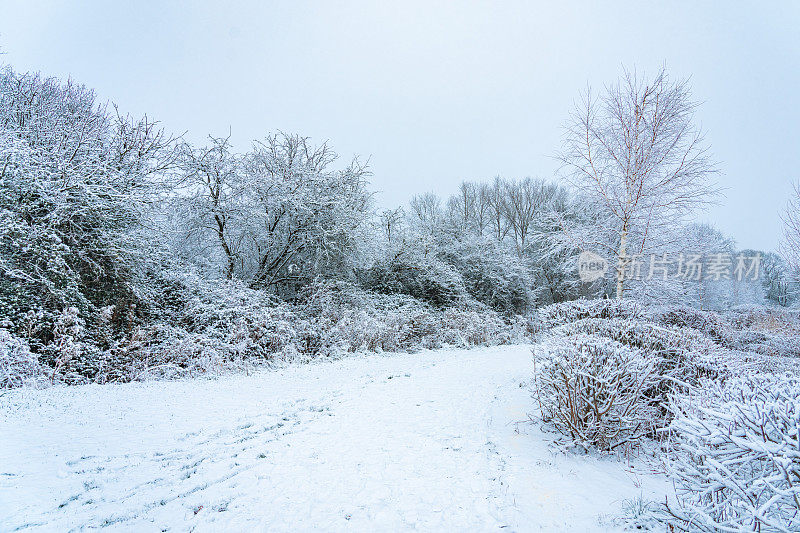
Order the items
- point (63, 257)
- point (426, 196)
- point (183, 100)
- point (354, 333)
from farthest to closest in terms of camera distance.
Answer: point (183, 100) < point (426, 196) < point (354, 333) < point (63, 257)

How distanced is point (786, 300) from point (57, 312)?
53.2m

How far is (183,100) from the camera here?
92188 mm

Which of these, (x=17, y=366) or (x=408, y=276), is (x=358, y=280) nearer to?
(x=408, y=276)

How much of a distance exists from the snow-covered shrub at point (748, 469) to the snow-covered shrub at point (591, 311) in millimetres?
5509

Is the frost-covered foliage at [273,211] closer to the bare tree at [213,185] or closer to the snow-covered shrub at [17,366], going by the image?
the bare tree at [213,185]

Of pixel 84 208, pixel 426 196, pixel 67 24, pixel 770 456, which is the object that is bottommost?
pixel 770 456

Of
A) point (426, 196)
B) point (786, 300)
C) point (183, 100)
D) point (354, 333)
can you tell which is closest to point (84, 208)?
point (354, 333)

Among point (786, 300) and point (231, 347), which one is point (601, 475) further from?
point (786, 300)

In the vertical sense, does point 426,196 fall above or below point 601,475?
above

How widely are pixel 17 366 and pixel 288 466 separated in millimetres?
5099

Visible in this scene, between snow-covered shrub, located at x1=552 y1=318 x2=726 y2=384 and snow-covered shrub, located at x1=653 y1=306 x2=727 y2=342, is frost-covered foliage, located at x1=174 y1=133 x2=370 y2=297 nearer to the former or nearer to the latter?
snow-covered shrub, located at x1=552 y1=318 x2=726 y2=384

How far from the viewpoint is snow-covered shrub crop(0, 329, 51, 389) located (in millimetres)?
5023

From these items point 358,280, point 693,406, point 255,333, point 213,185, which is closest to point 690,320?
point 693,406

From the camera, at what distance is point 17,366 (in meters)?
5.26
